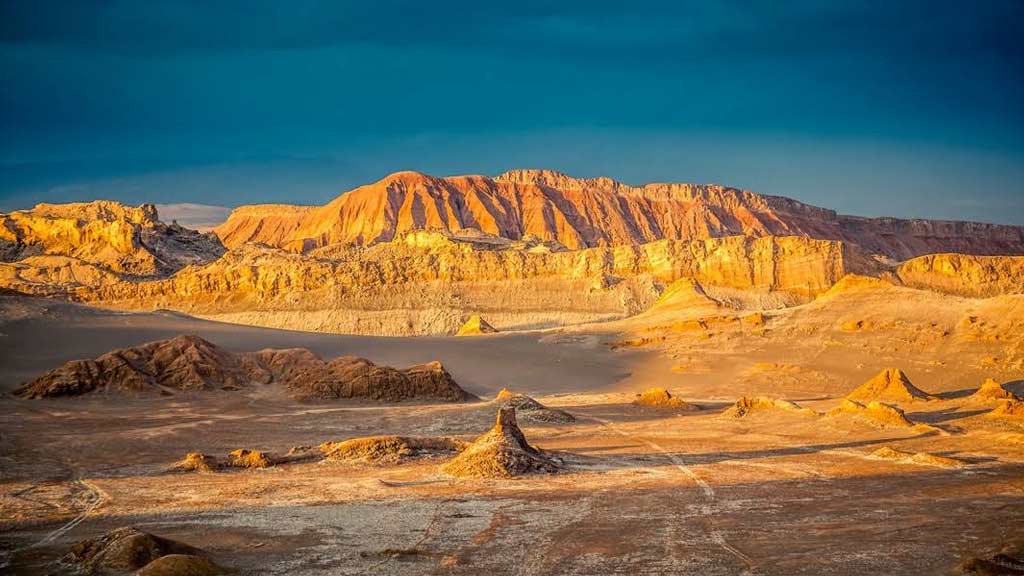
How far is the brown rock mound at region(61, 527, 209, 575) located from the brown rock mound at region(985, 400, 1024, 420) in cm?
2210

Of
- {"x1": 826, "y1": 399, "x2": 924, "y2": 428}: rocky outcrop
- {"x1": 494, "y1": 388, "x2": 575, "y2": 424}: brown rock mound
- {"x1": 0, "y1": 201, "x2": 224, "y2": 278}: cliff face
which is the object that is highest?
{"x1": 0, "y1": 201, "x2": 224, "y2": 278}: cliff face

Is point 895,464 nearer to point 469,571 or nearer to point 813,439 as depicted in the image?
point 813,439

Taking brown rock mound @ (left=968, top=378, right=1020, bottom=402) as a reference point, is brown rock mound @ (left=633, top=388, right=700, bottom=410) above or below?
below

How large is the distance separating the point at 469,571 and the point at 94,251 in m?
128

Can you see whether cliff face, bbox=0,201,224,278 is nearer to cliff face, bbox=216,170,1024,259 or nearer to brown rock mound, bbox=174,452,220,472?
cliff face, bbox=216,170,1024,259

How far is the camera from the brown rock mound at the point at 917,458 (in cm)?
1712

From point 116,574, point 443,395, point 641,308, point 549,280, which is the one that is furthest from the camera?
point 549,280

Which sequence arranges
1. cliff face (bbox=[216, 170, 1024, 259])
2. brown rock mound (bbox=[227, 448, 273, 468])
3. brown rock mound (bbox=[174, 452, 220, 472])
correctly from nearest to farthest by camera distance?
1. brown rock mound (bbox=[174, 452, 220, 472])
2. brown rock mound (bbox=[227, 448, 273, 468])
3. cliff face (bbox=[216, 170, 1024, 259])

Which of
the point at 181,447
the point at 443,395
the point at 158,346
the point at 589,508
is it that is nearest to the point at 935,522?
the point at 589,508

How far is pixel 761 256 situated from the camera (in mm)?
84750

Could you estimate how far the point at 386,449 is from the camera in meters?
19.5

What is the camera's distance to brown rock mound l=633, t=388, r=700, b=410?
33.1m

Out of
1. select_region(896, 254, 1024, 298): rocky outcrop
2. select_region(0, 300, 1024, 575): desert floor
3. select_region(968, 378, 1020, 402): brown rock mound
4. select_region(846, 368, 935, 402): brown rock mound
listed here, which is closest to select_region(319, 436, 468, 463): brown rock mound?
select_region(0, 300, 1024, 575): desert floor

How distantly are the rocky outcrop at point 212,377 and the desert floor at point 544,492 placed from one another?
56.2 inches
